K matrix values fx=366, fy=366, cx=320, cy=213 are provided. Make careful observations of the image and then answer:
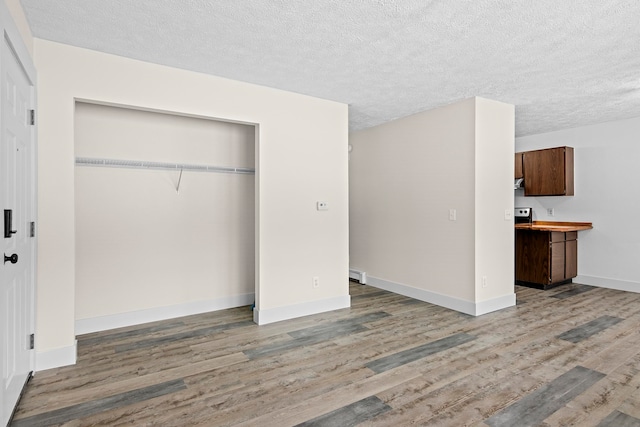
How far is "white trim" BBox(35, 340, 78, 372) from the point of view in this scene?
2684mm

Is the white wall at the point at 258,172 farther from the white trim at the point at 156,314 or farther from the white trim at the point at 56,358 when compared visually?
the white trim at the point at 156,314

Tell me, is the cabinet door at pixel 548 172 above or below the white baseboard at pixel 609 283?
above

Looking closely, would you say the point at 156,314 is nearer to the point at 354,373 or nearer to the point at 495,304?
the point at 354,373

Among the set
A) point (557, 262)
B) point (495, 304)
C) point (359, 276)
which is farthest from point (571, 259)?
point (359, 276)

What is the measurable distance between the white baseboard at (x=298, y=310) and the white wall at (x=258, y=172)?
0.01 metres

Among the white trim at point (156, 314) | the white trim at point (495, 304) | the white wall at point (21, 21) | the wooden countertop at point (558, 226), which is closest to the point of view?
the white wall at point (21, 21)

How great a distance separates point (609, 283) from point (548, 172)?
1.85 metres

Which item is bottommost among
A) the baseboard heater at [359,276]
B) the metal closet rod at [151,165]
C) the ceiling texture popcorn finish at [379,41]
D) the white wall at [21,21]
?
the baseboard heater at [359,276]

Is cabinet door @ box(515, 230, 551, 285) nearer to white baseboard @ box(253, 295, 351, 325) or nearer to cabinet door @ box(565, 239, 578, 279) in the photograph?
cabinet door @ box(565, 239, 578, 279)

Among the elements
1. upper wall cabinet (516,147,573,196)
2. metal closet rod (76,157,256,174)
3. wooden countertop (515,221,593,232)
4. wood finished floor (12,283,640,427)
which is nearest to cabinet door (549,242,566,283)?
wooden countertop (515,221,593,232)

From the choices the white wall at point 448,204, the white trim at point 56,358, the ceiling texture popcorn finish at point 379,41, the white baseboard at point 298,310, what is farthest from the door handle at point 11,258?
the white wall at point 448,204

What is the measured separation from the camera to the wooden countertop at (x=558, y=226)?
17.7 ft

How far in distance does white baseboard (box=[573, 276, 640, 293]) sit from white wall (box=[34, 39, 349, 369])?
4.03 m

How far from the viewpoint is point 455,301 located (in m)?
4.26
